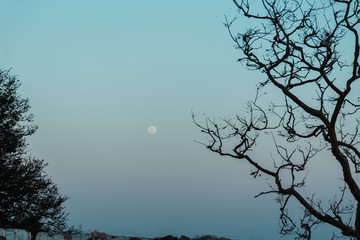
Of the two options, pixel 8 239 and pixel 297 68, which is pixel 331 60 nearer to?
pixel 297 68

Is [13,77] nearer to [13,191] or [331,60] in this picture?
[13,191]

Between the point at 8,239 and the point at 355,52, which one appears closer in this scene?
the point at 8,239

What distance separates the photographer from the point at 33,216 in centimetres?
2314

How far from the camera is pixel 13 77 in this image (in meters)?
25.6

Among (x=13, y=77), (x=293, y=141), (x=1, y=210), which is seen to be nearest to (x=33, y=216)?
(x=1, y=210)

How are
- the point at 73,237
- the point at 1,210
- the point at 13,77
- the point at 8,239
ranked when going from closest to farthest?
the point at 8,239
the point at 73,237
the point at 1,210
the point at 13,77

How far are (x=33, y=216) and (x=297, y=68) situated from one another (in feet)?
56.7

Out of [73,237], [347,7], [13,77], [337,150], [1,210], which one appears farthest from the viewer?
[13,77]

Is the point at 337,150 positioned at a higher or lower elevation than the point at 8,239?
higher

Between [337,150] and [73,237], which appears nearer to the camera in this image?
[73,237]

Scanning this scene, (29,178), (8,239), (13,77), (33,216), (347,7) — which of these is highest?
(13,77)

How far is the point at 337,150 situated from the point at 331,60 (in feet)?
8.73

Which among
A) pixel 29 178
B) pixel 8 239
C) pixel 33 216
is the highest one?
pixel 29 178

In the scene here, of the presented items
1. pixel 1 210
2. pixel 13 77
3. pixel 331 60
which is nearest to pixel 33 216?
pixel 1 210
